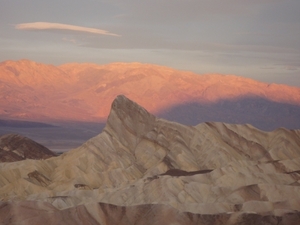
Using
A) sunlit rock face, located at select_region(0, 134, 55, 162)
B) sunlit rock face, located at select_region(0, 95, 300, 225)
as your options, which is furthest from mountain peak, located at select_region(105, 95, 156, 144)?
sunlit rock face, located at select_region(0, 134, 55, 162)

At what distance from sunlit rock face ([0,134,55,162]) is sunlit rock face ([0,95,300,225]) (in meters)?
23.9

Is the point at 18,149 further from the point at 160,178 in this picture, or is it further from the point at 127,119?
the point at 160,178

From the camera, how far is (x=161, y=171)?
101000 mm

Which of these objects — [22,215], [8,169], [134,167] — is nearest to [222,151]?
[134,167]

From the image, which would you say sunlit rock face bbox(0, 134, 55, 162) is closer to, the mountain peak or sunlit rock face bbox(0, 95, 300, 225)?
the mountain peak

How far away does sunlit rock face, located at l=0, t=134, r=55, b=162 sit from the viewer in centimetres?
12744

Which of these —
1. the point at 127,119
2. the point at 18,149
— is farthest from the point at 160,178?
the point at 18,149

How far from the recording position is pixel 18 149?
131500mm

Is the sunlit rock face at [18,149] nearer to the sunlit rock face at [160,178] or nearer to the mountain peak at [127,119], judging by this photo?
the mountain peak at [127,119]

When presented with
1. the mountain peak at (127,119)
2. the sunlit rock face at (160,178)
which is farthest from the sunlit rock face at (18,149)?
the sunlit rock face at (160,178)

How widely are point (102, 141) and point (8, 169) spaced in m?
16.3

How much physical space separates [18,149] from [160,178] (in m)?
50.5

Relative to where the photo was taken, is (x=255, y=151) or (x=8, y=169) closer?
(x=8, y=169)

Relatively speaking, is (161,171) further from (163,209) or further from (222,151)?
(163,209)
